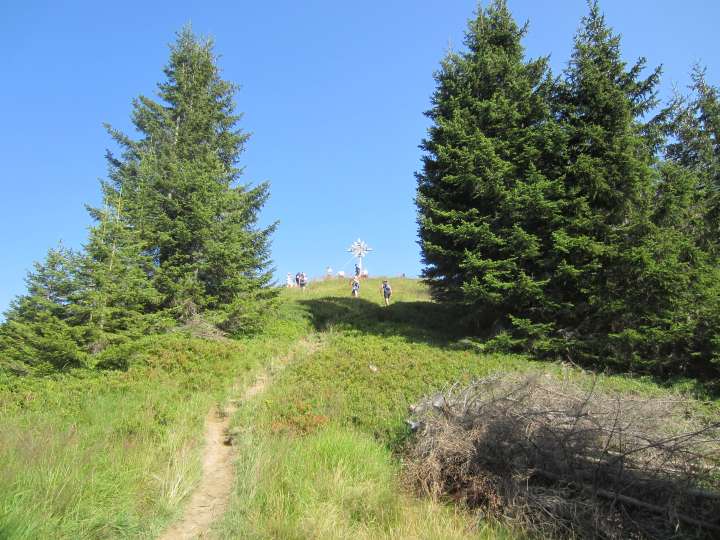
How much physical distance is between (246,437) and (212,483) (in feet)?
4.73

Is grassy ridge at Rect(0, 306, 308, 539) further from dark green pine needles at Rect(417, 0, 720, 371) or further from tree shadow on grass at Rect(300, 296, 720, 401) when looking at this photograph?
dark green pine needles at Rect(417, 0, 720, 371)

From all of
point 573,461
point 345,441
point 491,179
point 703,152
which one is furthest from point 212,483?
point 703,152

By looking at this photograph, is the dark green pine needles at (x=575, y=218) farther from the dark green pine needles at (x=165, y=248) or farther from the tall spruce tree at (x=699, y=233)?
the dark green pine needles at (x=165, y=248)

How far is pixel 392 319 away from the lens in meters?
20.2

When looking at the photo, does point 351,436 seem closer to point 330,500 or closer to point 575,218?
point 330,500

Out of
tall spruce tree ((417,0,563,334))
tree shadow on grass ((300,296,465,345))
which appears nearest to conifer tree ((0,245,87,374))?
tree shadow on grass ((300,296,465,345))

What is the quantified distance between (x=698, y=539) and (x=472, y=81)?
17.4 meters

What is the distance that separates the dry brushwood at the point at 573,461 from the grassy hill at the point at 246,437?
536mm

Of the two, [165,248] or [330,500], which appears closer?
[330,500]

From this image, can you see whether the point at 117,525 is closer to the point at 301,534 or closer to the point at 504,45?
the point at 301,534

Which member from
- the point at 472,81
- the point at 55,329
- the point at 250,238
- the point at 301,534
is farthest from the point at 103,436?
the point at 472,81

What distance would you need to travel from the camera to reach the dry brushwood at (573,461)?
464 centimetres

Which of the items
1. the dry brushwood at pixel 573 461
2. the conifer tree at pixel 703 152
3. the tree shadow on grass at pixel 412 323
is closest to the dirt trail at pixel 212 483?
the dry brushwood at pixel 573 461

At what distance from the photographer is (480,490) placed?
5.73 m
